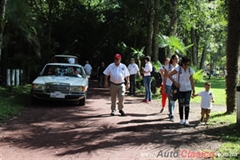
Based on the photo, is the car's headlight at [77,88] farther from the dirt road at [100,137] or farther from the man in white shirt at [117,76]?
the man in white shirt at [117,76]

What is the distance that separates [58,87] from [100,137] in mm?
4487

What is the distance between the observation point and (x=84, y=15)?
32656mm

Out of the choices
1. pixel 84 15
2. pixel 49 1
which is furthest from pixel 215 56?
pixel 49 1

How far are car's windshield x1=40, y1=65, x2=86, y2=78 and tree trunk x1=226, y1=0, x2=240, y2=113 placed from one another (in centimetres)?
584

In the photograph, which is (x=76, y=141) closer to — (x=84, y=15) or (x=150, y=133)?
(x=150, y=133)

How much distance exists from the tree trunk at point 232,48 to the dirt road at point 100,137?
134 centimetres

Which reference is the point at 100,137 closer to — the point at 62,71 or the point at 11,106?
the point at 11,106

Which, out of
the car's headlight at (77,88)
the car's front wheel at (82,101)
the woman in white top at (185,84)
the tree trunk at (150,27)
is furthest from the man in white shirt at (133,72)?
the woman in white top at (185,84)

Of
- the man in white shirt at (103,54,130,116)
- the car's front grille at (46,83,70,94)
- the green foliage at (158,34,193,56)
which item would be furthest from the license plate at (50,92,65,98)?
the green foliage at (158,34,193,56)

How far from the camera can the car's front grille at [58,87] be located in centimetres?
1073

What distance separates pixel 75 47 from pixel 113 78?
2445 centimetres

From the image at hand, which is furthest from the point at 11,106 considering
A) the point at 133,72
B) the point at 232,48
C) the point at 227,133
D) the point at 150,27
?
the point at 150,27

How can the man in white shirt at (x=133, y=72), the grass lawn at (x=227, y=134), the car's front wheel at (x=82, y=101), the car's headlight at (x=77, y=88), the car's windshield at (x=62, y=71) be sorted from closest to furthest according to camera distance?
the grass lawn at (x=227, y=134), the car's headlight at (x=77, y=88), the car's front wheel at (x=82, y=101), the car's windshield at (x=62, y=71), the man in white shirt at (x=133, y=72)

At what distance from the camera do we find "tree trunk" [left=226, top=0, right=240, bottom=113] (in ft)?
28.3
